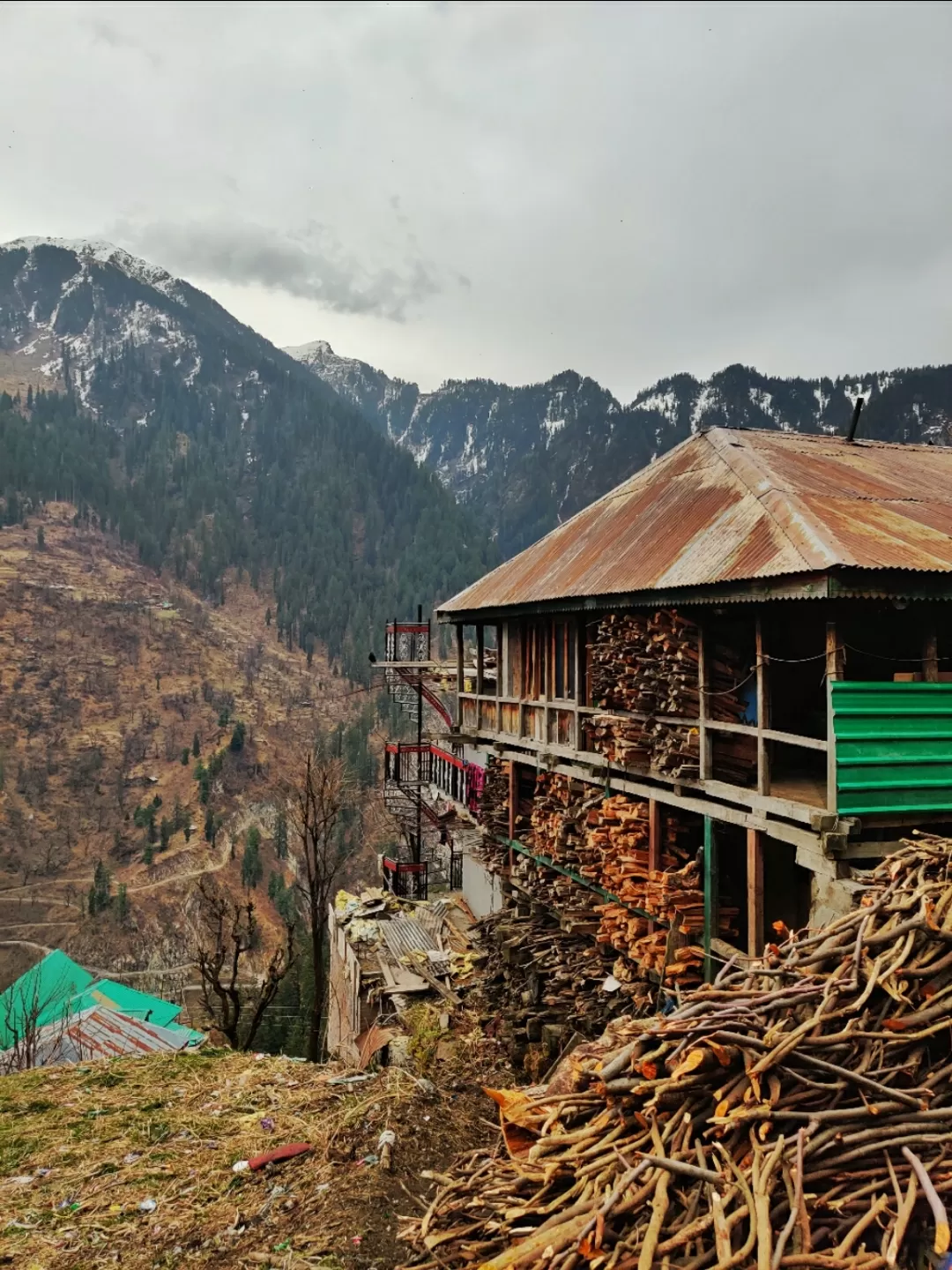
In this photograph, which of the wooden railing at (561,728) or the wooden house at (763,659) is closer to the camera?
the wooden house at (763,659)

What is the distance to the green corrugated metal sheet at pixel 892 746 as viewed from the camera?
6.50 m

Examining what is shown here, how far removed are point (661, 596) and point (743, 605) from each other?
0.89m

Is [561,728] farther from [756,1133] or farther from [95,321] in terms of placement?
[95,321]

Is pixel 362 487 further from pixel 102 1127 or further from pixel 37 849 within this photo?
pixel 102 1127

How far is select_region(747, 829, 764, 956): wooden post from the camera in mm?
7605

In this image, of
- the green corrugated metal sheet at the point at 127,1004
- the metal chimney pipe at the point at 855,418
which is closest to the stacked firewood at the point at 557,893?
the metal chimney pipe at the point at 855,418

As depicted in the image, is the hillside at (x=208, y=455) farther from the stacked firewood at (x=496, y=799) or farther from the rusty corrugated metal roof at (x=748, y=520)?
the rusty corrugated metal roof at (x=748, y=520)

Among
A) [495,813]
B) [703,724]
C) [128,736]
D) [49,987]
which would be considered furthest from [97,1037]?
[128,736]

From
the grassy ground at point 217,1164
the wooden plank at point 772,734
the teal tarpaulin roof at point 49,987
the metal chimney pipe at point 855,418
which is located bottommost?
the teal tarpaulin roof at point 49,987

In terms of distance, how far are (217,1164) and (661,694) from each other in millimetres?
6319

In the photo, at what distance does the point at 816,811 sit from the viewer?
6.49 meters

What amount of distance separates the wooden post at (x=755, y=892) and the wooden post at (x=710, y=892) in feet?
1.94

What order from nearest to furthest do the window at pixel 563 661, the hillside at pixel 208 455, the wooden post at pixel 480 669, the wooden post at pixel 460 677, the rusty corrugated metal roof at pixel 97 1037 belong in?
1. the window at pixel 563 661
2. the wooden post at pixel 480 669
3. the wooden post at pixel 460 677
4. the rusty corrugated metal roof at pixel 97 1037
5. the hillside at pixel 208 455

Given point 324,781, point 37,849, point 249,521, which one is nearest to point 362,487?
point 249,521
